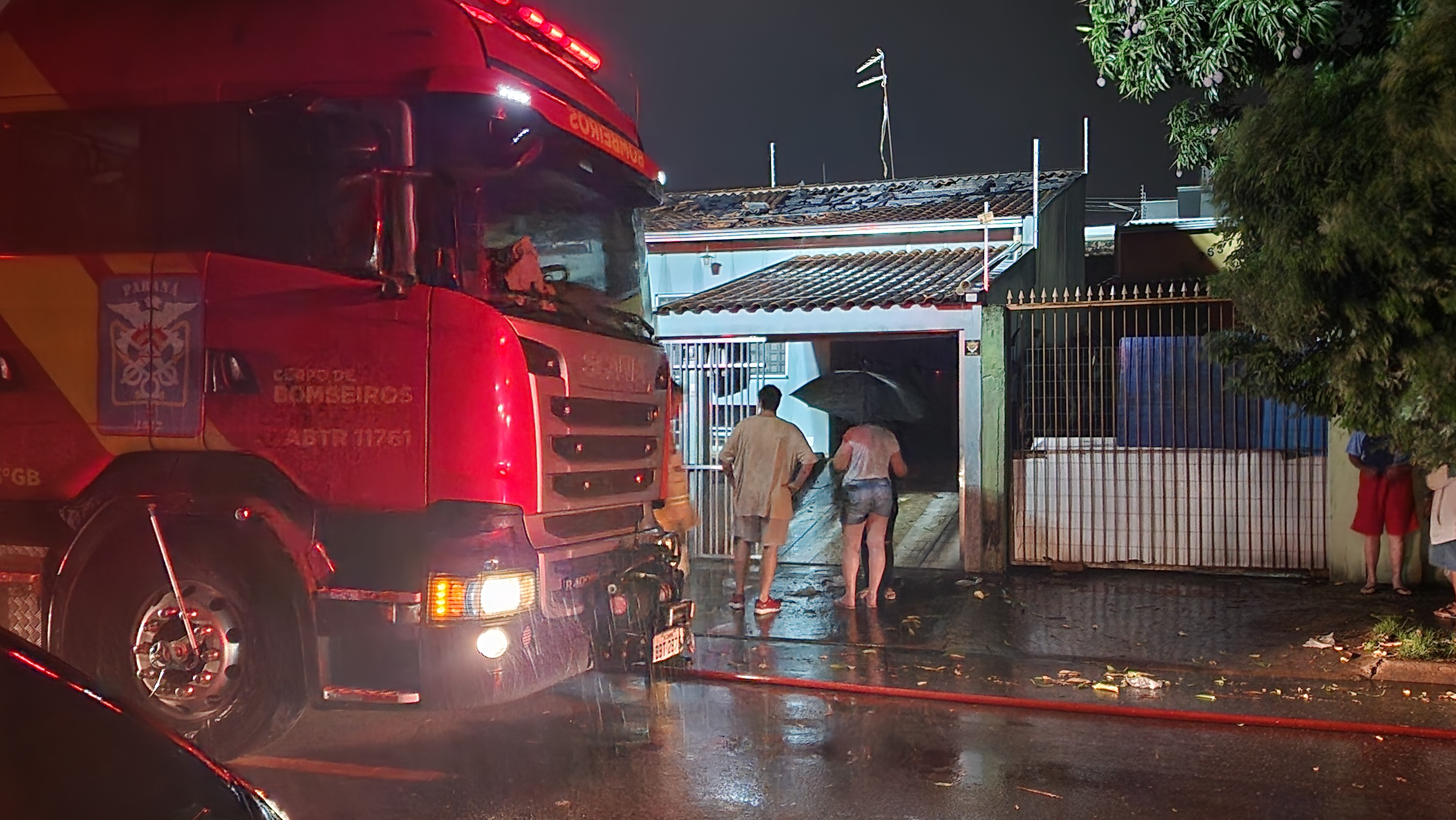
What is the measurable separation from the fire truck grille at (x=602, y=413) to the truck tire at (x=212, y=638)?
1323 mm

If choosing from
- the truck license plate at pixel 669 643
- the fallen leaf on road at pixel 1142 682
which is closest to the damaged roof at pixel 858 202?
the fallen leaf on road at pixel 1142 682

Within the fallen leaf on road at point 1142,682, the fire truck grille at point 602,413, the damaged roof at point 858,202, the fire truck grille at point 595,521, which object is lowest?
the fallen leaf on road at point 1142,682

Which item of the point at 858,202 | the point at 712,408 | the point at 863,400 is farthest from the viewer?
the point at 858,202

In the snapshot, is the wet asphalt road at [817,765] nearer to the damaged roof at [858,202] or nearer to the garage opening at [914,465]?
the garage opening at [914,465]

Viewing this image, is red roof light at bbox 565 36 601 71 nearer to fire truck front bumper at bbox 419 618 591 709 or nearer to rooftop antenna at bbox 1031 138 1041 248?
fire truck front bumper at bbox 419 618 591 709

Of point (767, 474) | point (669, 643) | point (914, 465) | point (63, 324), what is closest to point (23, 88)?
point (63, 324)

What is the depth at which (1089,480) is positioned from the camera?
34.9 ft

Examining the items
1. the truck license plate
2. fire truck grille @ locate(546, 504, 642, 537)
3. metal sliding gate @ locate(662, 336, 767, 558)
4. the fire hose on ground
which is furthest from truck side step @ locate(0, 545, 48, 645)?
metal sliding gate @ locate(662, 336, 767, 558)

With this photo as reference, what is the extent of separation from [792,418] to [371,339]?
1031cm

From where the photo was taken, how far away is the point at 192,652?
4816mm

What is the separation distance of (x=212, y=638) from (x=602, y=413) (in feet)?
6.29

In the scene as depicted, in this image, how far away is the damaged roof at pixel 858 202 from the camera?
14.9m

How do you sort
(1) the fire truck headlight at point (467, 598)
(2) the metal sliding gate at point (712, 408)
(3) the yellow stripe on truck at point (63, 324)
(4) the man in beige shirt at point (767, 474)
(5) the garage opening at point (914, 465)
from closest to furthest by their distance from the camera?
(1) the fire truck headlight at point (467, 598) → (3) the yellow stripe on truck at point (63, 324) → (4) the man in beige shirt at point (767, 474) → (2) the metal sliding gate at point (712, 408) → (5) the garage opening at point (914, 465)

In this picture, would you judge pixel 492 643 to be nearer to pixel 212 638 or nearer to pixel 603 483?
pixel 603 483
